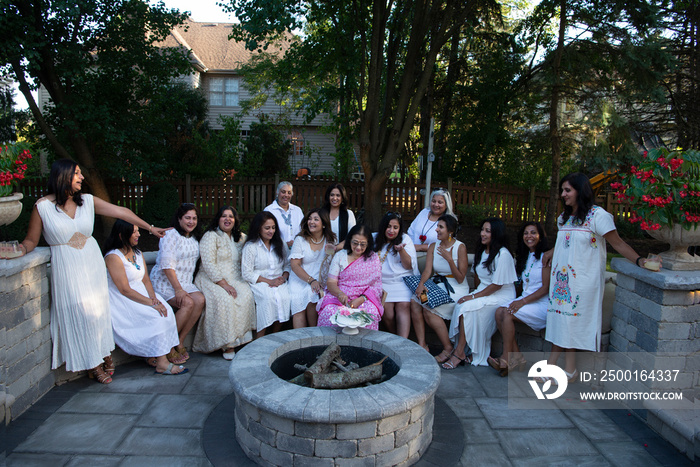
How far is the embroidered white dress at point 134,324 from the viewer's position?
427 cm

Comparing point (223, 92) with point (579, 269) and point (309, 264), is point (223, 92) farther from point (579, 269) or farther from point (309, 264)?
point (579, 269)

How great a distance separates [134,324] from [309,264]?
1.80m

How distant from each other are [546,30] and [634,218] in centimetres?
916

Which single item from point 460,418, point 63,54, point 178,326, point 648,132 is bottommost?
point 460,418

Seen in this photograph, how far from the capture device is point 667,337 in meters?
3.55

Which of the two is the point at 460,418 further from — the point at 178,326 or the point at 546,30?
the point at 546,30

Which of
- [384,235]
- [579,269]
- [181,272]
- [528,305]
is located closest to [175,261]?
[181,272]

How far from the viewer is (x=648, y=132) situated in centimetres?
1023

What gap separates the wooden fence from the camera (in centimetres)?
1159

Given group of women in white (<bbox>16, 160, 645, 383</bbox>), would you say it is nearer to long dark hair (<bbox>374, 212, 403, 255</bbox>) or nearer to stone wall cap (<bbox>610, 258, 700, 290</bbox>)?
long dark hair (<bbox>374, 212, 403, 255</bbox>)

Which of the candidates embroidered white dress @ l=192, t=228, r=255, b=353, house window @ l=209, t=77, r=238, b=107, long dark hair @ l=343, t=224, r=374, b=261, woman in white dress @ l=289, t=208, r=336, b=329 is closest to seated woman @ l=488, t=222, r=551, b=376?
long dark hair @ l=343, t=224, r=374, b=261

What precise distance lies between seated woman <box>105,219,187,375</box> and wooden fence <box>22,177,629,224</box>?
743 cm

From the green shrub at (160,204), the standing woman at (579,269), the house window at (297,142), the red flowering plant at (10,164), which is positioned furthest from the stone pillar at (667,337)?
the house window at (297,142)

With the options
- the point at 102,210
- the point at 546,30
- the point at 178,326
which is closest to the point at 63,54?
the point at 102,210
